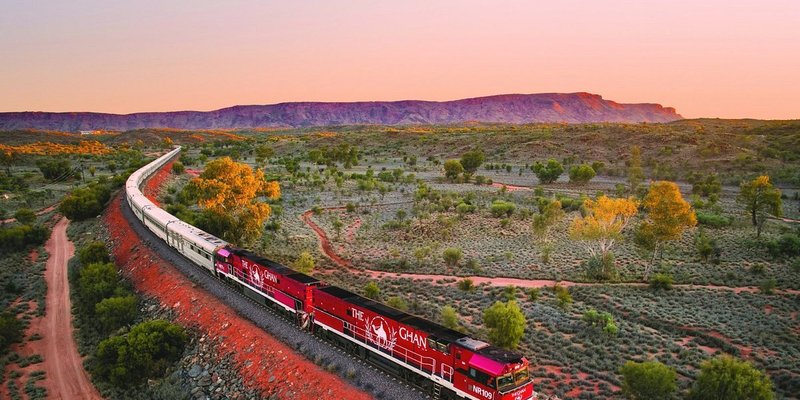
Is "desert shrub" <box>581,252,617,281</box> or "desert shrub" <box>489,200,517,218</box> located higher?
"desert shrub" <box>489,200,517,218</box>

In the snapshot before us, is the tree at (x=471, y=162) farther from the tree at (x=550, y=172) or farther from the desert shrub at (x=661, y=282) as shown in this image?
the desert shrub at (x=661, y=282)

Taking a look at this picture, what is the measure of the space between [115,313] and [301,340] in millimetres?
13861

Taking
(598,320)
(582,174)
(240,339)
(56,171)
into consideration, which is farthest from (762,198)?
(56,171)

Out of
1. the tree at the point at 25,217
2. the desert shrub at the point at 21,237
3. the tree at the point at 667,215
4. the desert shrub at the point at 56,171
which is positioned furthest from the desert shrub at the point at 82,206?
the tree at the point at 667,215

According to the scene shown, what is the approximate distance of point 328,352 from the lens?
2273 centimetres

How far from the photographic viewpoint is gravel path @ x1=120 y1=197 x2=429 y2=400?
19.6 meters

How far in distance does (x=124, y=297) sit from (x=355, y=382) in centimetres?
1993

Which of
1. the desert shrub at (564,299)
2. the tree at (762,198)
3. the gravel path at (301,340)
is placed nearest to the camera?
the gravel path at (301,340)

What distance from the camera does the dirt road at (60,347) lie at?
25172 millimetres

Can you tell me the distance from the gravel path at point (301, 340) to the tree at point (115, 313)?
13.9 ft

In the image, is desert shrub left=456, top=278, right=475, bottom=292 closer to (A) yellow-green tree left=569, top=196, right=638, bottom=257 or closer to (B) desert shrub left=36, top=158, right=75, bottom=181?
(A) yellow-green tree left=569, top=196, right=638, bottom=257

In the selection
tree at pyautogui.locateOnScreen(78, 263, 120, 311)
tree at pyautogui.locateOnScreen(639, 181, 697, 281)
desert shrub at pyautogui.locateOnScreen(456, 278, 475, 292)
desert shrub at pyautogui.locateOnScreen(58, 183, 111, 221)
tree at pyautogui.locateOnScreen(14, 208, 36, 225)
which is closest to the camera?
tree at pyautogui.locateOnScreen(78, 263, 120, 311)

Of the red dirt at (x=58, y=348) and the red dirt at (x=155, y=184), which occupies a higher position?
the red dirt at (x=155, y=184)

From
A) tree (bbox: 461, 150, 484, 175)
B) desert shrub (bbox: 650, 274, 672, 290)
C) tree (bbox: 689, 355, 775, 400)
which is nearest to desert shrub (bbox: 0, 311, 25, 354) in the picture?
tree (bbox: 689, 355, 775, 400)
